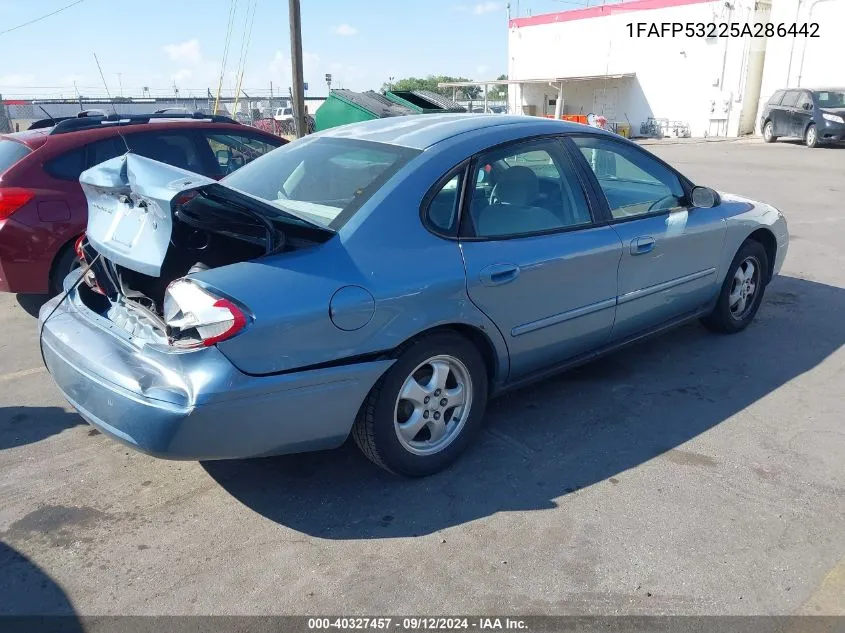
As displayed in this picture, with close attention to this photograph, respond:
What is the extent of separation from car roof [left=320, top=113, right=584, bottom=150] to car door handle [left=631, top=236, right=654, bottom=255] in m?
0.71

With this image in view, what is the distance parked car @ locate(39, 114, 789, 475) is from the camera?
104 inches

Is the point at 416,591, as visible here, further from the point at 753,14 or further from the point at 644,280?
the point at 753,14

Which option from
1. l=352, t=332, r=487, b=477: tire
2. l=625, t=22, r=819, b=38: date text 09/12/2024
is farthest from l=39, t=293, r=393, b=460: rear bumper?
l=625, t=22, r=819, b=38: date text 09/12/2024

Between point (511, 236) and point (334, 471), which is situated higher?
point (511, 236)

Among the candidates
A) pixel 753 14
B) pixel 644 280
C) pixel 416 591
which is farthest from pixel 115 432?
pixel 753 14

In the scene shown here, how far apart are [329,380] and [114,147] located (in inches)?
167

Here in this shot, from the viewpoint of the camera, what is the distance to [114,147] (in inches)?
234

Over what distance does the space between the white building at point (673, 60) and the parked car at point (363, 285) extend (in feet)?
83.6

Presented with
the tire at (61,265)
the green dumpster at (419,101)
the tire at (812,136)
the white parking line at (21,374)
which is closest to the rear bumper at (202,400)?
the white parking line at (21,374)

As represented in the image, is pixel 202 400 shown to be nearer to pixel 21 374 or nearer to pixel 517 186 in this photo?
pixel 517 186

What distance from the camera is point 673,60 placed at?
31078 mm

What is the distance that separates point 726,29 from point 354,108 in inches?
870

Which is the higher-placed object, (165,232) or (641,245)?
(165,232)

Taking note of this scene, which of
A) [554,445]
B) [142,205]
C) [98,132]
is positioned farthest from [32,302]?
[554,445]
